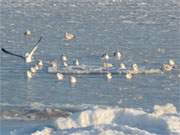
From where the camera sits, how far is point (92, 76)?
1472 cm

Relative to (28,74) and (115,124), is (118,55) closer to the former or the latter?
(28,74)

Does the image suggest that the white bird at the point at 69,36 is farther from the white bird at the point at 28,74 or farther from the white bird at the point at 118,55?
the white bird at the point at 28,74

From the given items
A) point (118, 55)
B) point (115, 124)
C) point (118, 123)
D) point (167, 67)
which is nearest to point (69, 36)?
point (118, 55)

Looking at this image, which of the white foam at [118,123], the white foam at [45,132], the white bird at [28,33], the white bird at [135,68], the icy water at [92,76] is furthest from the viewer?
the white bird at [28,33]

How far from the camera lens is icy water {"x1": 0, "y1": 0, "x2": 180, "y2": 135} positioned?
8188 millimetres

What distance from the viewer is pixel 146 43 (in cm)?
1873

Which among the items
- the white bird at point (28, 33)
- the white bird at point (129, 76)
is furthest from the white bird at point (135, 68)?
the white bird at point (28, 33)

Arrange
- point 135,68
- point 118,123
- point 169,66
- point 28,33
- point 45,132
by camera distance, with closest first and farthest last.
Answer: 1. point 45,132
2. point 118,123
3. point 135,68
4. point 169,66
5. point 28,33

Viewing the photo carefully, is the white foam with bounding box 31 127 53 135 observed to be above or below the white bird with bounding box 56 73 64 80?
above

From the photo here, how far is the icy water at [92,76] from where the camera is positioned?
819 cm

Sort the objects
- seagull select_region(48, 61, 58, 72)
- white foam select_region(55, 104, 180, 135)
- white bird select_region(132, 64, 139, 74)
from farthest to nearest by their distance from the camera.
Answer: seagull select_region(48, 61, 58, 72), white bird select_region(132, 64, 139, 74), white foam select_region(55, 104, 180, 135)

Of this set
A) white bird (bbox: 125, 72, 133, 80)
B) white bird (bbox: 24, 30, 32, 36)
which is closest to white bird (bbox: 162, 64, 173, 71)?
white bird (bbox: 125, 72, 133, 80)

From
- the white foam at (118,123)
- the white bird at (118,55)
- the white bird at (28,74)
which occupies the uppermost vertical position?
the white foam at (118,123)

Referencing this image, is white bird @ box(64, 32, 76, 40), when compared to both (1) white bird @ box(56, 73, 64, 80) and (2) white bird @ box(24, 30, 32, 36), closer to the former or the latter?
(2) white bird @ box(24, 30, 32, 36)
